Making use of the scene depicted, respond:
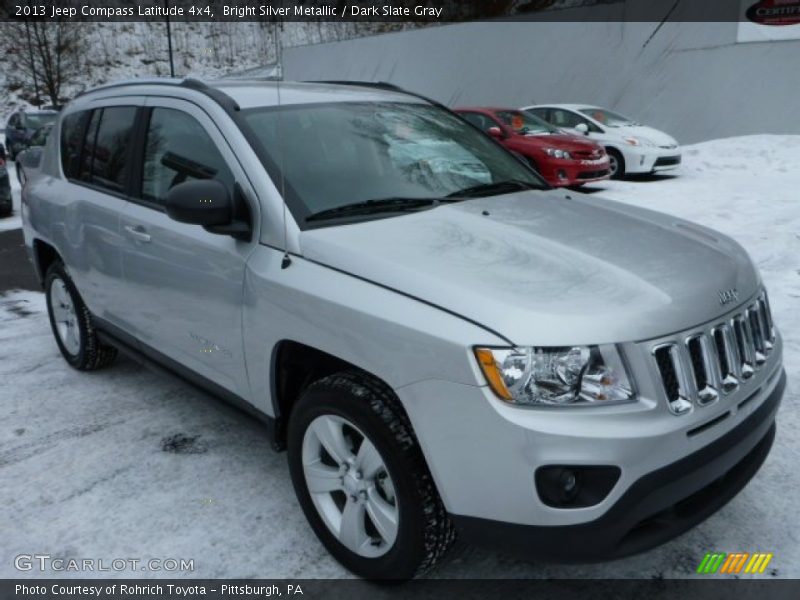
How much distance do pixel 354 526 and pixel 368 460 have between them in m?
0.29

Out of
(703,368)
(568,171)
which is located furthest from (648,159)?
(703,368)

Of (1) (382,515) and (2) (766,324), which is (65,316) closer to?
(1) (382,515)

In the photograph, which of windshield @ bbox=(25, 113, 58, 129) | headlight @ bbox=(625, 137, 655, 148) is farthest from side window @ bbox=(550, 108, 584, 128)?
windshield @ bbox=(25, 113, 58, 129)

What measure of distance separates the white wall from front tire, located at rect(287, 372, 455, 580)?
1616 cm

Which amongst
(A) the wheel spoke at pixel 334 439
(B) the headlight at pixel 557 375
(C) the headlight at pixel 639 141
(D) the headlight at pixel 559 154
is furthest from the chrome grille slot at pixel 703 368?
(C) the headlight at pixel 639 141

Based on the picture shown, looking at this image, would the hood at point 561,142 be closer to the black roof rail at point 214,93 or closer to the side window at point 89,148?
the side window at point 89,148

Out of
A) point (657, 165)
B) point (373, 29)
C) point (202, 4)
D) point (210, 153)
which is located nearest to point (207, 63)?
point (202, 4)

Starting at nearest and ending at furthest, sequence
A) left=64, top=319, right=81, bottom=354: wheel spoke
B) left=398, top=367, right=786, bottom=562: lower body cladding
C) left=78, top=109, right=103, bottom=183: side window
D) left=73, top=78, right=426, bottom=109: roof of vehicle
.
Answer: left=398, top=367, right=786, bottom=562: lower body cladding → left=73, top=78, right=426, bottom=109: roof of vehicle → left=78, top=109, right=103, bottom=183: side window → left=64, top=319, right=81, bottom=354: wheel spoke

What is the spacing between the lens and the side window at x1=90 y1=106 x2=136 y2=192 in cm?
388

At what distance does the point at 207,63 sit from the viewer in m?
47.8

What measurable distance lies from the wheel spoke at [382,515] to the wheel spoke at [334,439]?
0.55 ft

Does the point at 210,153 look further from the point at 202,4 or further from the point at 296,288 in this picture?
the point at 202,4

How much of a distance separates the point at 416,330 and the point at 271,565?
4.05 ft

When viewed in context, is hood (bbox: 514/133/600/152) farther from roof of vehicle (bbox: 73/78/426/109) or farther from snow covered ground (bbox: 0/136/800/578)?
roof of vehicle (bbox: 73/78/426/109)
